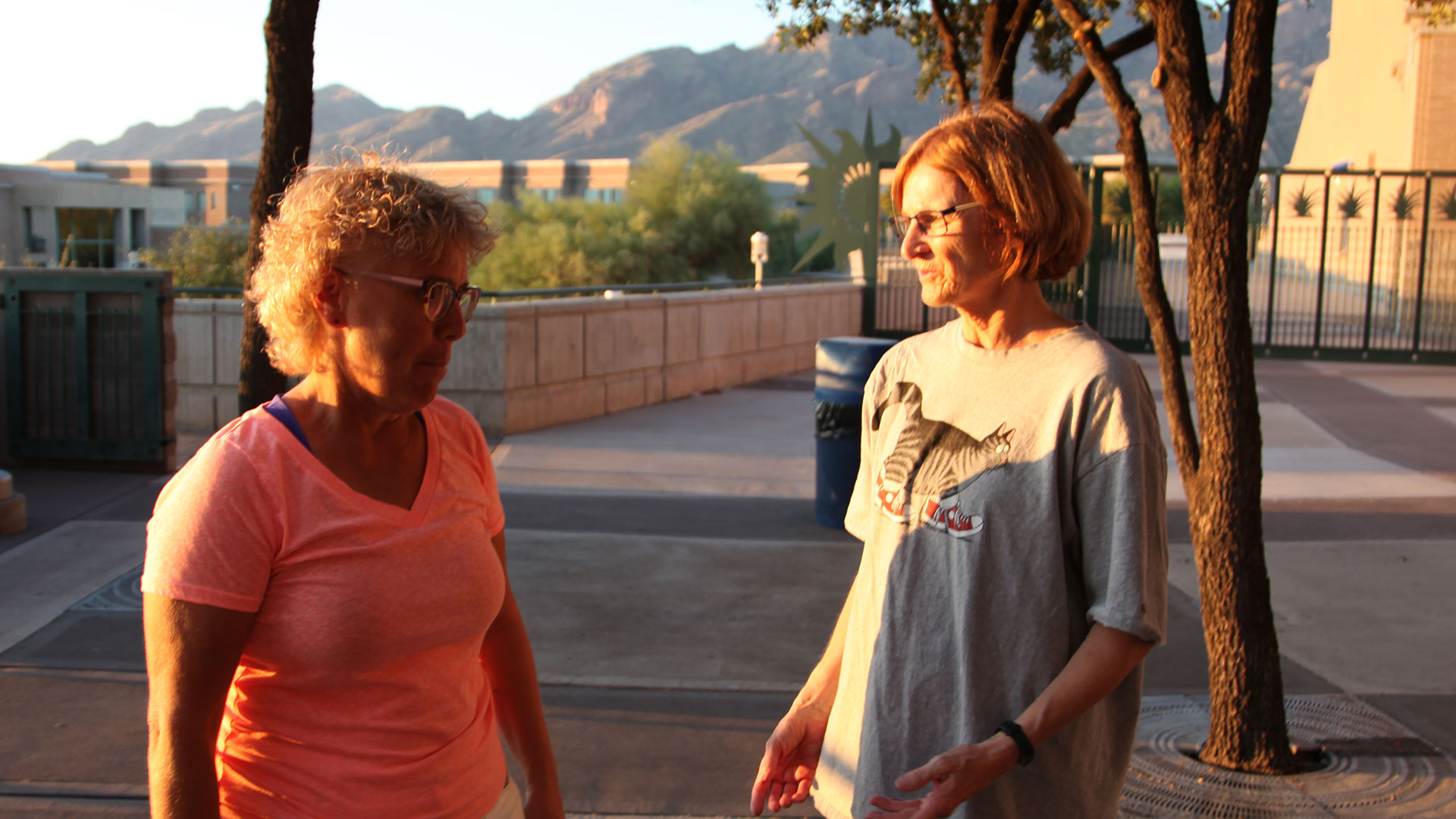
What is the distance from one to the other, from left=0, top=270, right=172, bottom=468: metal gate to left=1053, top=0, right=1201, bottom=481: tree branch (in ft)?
24.3

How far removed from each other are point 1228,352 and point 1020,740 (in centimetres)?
243

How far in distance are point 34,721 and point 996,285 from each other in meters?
4.06

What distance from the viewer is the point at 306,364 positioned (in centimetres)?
194

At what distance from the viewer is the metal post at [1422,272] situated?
1522cm

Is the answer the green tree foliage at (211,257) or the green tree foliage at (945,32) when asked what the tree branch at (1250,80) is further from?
the green tree foliage at (211,257)

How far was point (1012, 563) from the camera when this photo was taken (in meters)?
1.91

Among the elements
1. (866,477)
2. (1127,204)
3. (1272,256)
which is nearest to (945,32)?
(866,477)

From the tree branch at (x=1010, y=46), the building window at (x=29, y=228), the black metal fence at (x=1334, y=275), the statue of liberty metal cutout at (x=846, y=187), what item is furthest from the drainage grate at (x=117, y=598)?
the building window at (x=29, y=228)

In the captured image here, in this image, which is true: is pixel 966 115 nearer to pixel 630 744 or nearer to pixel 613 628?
pixel 630 744

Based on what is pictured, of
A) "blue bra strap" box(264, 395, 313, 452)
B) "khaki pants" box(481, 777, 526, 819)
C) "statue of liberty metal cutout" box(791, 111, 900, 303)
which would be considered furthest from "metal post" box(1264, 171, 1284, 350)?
"blue bra strap" box(264, 395, 313, 452)

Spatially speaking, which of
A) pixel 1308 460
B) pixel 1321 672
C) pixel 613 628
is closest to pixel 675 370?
pixel 1308 460

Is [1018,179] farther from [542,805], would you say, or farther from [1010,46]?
[1010,46]

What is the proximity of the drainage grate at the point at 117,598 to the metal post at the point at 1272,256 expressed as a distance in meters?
13.5

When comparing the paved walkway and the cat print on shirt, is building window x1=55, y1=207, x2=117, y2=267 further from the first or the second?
the cat print on shirt
